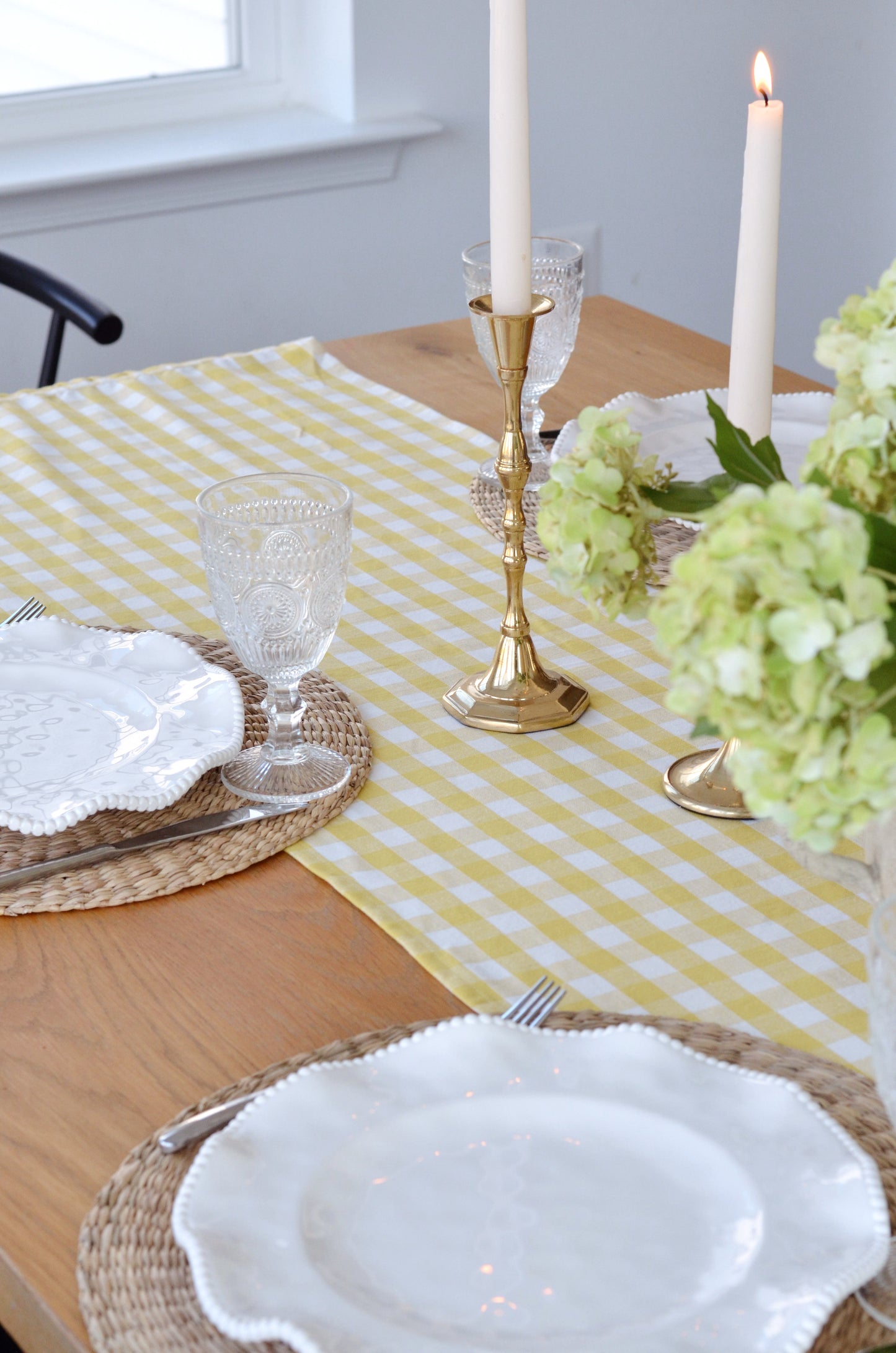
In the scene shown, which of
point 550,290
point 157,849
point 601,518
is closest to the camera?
point 601,518

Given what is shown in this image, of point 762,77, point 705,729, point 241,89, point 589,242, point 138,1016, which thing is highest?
point 762,77

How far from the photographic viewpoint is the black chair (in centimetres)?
170

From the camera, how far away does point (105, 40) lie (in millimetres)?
2582

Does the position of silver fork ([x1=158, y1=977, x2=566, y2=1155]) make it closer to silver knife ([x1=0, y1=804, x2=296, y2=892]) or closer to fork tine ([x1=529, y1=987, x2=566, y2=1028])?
fork tine ([x1=529, y1=987, x2=566, y2=1028])

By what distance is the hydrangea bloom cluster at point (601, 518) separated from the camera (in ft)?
1.99

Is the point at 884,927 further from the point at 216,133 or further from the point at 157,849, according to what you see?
the point at 216,133

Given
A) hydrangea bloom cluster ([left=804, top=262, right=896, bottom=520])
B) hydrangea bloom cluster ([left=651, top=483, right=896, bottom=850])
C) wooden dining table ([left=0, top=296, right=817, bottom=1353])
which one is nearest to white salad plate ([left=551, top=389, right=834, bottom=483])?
wooden dining table ([left=0, top=296, right=817, bottom=1353])

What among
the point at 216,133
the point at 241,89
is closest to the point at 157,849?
the point at 216,133

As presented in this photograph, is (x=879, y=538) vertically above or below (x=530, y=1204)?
above

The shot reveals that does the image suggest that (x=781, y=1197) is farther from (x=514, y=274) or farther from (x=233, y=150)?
(x=233, y=150)

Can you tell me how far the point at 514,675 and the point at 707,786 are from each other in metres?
0.15

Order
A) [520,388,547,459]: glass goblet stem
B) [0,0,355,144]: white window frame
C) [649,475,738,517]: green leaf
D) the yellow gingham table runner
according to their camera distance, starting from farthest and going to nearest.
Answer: [0,0,355,144]: white window frame
[520,388,547,459]: glass goblet stem
the yellow gingham table runner
[649,475,738,517]: green leaf

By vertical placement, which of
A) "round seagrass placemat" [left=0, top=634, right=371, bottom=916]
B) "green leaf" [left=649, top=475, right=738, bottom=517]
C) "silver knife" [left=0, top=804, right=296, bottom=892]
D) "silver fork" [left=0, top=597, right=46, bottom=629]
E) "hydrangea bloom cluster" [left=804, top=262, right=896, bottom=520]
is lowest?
"round seagrass placemat" [left=0, top=634, right=371, bottom=916]

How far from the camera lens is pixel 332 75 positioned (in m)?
2.62
